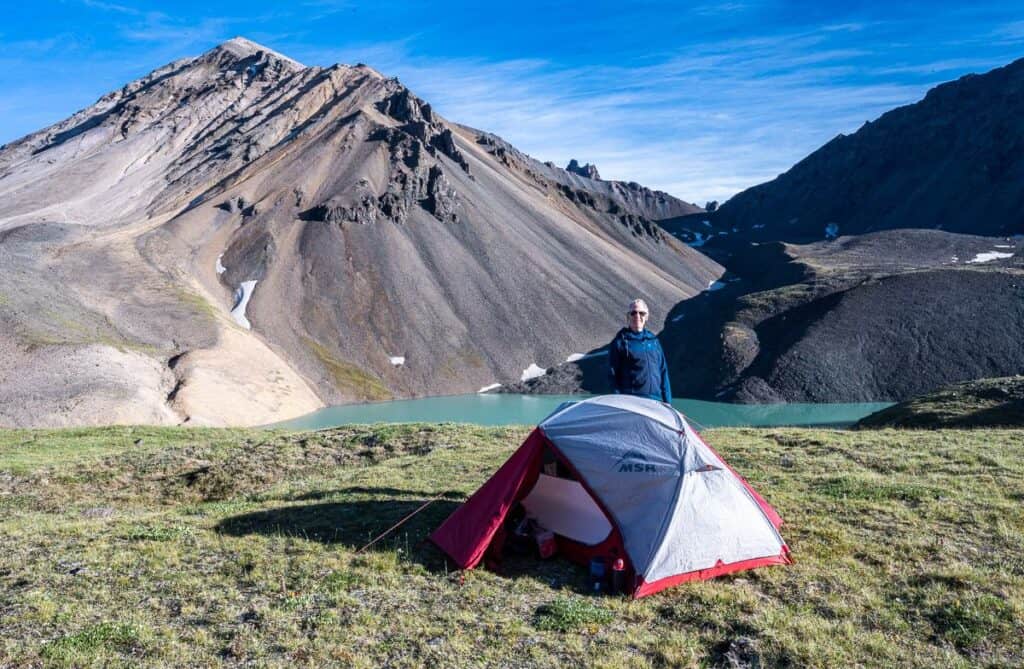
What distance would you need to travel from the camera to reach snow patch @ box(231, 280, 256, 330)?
68688 mm

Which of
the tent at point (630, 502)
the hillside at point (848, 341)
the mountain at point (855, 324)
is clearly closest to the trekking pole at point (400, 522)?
the tent at point (630, 502)

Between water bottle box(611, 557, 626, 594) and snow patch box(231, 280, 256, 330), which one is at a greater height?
snow patch box(231, 280, 256, 330)

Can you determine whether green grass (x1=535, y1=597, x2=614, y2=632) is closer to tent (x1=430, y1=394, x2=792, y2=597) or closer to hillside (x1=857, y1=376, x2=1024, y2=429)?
tent (x1=430, y1=394, x2=792, y2=597)

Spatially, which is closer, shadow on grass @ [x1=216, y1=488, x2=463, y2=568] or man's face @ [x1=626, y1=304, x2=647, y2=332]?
shadow on grass @ [x1=216, y1=488, x2=463, y2=568]

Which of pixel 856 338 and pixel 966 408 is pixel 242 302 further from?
pixel 966 408

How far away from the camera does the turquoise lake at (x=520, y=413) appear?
4997 centimetres

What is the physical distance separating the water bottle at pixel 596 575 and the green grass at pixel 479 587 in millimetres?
171

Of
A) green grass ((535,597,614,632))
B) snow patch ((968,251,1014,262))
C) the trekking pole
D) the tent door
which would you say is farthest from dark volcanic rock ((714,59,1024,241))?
green grass ((535,597,614,632))

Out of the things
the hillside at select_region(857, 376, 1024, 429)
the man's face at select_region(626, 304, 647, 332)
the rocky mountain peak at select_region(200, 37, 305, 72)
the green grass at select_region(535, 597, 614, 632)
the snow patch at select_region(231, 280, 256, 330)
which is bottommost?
the hillside at select_region(857, 376, 1024, 429)

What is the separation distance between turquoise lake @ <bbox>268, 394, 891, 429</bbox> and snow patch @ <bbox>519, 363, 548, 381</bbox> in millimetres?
7085

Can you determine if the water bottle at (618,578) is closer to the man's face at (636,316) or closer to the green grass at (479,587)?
the green grass at (479,587)

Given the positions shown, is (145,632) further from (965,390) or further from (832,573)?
(965,390)

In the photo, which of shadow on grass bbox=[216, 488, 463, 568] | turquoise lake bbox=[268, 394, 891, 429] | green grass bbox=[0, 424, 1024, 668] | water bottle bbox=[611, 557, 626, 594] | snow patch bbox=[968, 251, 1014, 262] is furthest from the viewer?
snow patch bbox=[968, 251, 1014, 262]

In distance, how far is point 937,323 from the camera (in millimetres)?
59031
